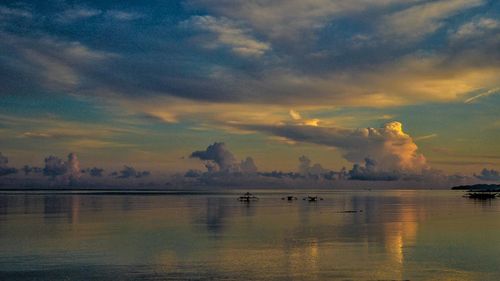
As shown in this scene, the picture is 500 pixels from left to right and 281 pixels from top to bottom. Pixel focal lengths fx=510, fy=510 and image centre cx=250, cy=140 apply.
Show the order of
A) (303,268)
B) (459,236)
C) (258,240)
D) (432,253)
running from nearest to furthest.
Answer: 1. (303,268)
2. (432,253)
3. (258,240)
4. (459,236)

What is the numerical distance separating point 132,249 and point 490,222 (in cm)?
5483

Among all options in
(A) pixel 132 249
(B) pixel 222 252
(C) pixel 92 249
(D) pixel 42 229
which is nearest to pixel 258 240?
(B) pixel 222 252

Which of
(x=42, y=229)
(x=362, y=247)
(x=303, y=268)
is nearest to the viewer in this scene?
(x=303, y=268)

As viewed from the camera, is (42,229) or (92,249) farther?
(42,229)

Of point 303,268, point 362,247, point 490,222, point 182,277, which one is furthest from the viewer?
point 490,222

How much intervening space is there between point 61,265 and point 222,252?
42.9 feet

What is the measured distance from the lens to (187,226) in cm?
6744

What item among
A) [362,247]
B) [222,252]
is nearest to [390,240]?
[362,247]

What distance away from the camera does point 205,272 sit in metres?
34.7

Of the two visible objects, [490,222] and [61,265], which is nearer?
[61,265]

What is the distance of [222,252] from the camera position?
4369 centimetres

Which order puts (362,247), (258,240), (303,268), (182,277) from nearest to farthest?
(182,277) → (303,268) → (362,247) → (258,240)

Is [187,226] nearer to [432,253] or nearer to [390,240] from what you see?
[390,240]

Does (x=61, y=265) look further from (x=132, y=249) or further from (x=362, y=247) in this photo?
(x=362, y=247)
